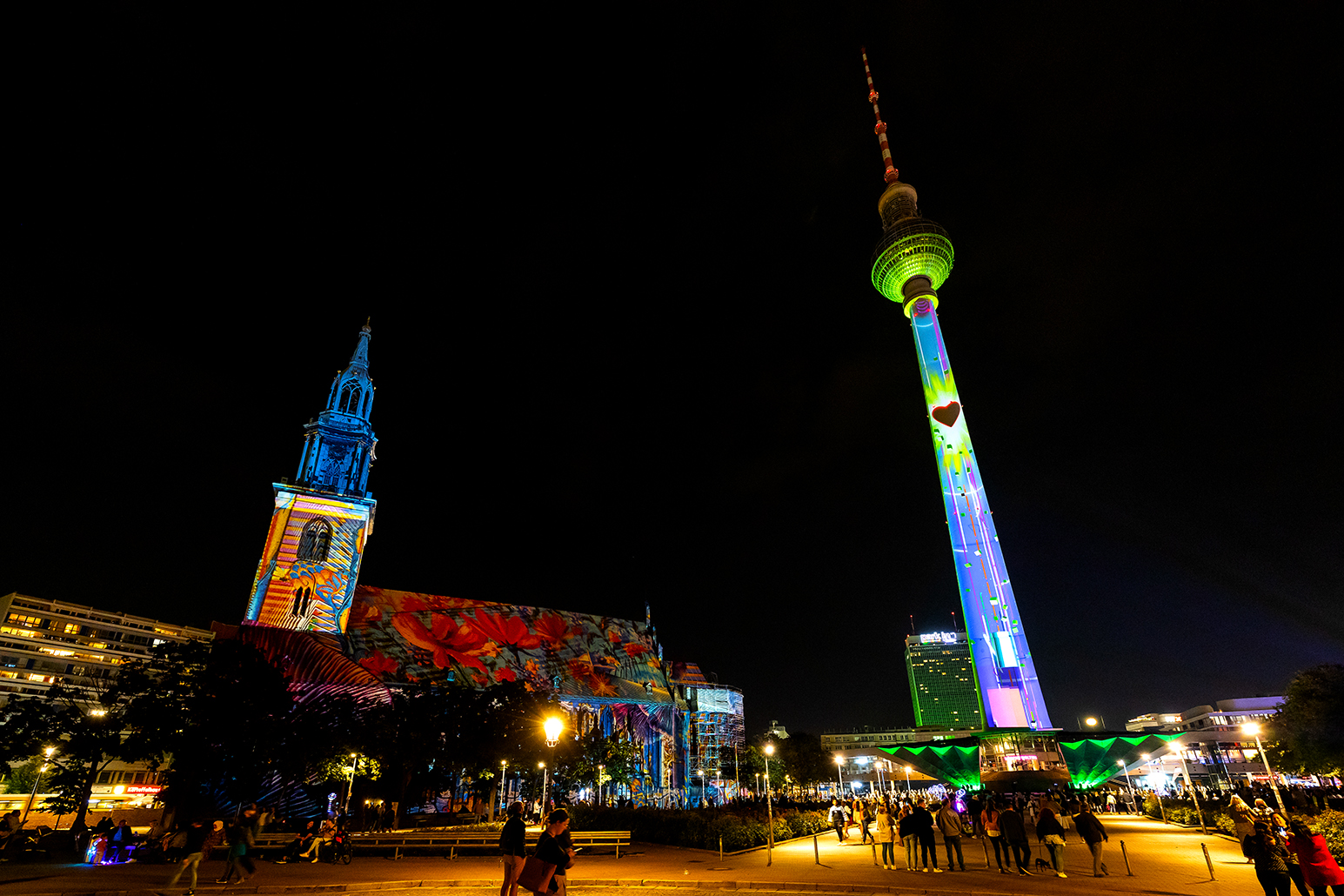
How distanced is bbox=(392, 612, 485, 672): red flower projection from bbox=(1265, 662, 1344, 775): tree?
5531 centimetres

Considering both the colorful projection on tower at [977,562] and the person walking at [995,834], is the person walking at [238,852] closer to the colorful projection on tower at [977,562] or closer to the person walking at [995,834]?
the person walking at [995,834]

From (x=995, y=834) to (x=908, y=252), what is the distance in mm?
71541

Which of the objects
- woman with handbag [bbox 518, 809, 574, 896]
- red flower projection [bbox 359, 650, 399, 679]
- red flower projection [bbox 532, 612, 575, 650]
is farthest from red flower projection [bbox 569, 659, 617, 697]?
woman with handbag [bbox 518, 809, 574, 896]

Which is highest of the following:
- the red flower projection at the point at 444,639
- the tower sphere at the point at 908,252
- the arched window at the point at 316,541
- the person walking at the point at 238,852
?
the tower sphere at the point at 908,252

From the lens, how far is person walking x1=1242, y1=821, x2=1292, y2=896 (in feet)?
31.1

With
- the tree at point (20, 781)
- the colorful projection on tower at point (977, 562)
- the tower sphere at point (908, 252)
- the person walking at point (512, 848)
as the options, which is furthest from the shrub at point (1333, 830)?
the tree at point (20, 781)

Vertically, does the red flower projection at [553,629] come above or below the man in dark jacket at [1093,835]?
above

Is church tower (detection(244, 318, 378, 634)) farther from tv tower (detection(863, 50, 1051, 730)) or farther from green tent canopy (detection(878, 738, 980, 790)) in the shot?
tv tower (detection(863, 50, 1051, 730))

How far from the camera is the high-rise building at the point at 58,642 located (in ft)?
297

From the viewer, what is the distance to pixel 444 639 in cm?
5375

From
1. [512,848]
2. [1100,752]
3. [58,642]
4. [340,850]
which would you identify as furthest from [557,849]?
[58,642]

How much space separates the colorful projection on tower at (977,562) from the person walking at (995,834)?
4550 centimetres

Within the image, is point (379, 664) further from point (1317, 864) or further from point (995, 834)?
point (1317, 864)

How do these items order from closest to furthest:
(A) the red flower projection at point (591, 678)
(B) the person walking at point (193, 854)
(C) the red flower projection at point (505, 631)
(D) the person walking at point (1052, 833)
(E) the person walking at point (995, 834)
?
1. (B) the person walking at point (193, 854)
2. (D) the person walking at point (1052, 833)
3. (E) the person walking at point (995, 834)
4. (C) the red flower projection at point (505, 631)
5. (A) the red flower projection at point (591, 678)
